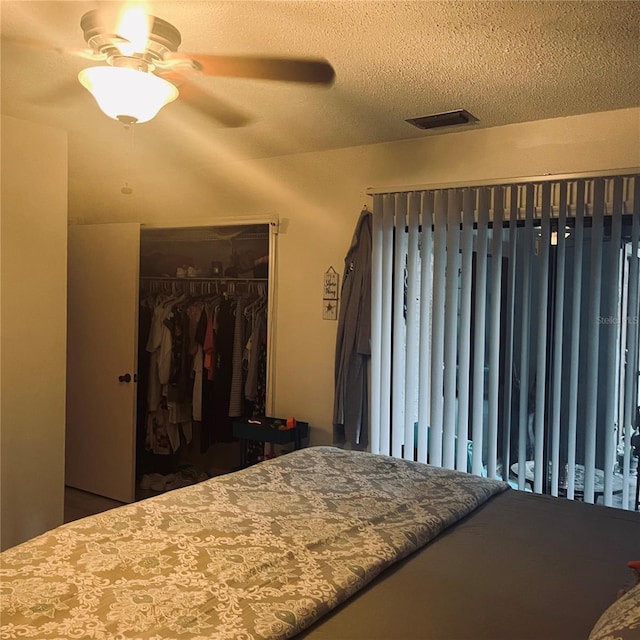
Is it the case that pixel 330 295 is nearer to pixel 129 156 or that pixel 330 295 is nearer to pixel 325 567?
pixel 129 156

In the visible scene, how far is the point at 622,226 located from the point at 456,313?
858 millimetres

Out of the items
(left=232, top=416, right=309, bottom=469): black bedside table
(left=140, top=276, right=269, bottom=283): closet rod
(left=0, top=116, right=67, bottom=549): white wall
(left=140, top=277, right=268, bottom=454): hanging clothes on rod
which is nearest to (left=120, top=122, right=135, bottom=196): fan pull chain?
(left=0, top=116, right=67, bottom=549): white wall

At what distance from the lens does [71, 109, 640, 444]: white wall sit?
311 centimetres

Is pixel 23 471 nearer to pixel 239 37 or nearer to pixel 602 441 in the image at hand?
pixel 239 37

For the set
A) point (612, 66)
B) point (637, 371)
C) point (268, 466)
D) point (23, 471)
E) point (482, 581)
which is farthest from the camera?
point (23, 471)

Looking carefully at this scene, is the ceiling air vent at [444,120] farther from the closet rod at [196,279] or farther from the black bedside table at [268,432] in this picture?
the black bedside table at [268,432]

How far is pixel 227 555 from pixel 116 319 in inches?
118

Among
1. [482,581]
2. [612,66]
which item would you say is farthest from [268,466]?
[612,66]

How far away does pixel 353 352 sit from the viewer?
3.49 metres

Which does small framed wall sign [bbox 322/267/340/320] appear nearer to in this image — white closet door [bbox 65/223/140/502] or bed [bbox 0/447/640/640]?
white closet door [bbox 65/223/140/502]

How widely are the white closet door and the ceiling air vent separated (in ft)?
6.75

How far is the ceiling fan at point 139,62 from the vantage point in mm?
1938

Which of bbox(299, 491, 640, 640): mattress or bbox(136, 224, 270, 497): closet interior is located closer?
bbox(299, 491, 640, 640): mattress

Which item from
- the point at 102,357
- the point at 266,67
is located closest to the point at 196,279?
the point at 102,357
